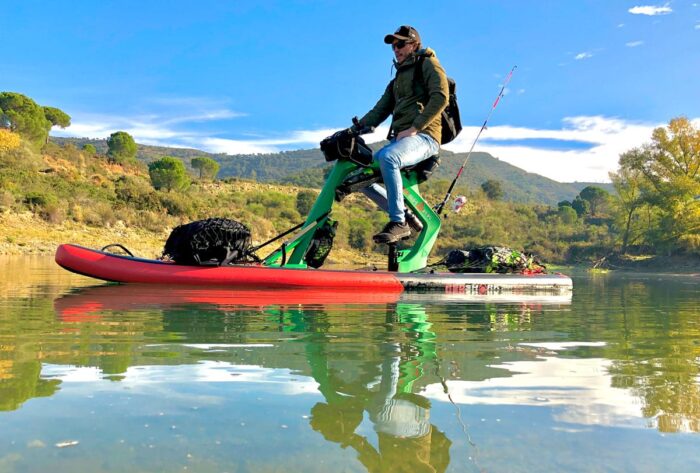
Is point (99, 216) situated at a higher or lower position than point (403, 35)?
lower

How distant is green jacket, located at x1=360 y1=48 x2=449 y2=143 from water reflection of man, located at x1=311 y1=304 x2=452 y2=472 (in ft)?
12.7

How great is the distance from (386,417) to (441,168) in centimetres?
12731

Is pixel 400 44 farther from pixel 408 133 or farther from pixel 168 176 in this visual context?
pixel 168 176

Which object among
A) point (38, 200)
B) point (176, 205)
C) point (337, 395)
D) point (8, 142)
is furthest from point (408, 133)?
point (8, 142)

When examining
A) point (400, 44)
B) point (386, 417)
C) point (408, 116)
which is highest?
point (400, 44)

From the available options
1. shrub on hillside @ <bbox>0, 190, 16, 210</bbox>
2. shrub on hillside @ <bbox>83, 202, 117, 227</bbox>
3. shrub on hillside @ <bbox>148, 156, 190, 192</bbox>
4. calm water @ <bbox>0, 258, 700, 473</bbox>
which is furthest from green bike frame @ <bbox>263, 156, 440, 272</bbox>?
shrub on hillside @ <bbox>148, 156, 190, 192</bbox>

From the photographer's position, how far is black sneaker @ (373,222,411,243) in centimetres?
557

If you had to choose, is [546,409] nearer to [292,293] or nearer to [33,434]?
[33,434]

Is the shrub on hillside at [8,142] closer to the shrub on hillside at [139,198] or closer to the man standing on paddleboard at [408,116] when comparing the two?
the shrub on hillside at [139,198]

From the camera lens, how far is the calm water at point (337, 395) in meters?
1.31

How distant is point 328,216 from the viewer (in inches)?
248

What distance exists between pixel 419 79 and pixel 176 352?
4.53m

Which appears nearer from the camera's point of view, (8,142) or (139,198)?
(139,198)

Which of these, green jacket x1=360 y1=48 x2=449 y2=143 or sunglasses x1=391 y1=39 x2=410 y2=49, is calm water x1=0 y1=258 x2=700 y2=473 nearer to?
green jacket x1=360 y1=48 x2=449 y2=143
